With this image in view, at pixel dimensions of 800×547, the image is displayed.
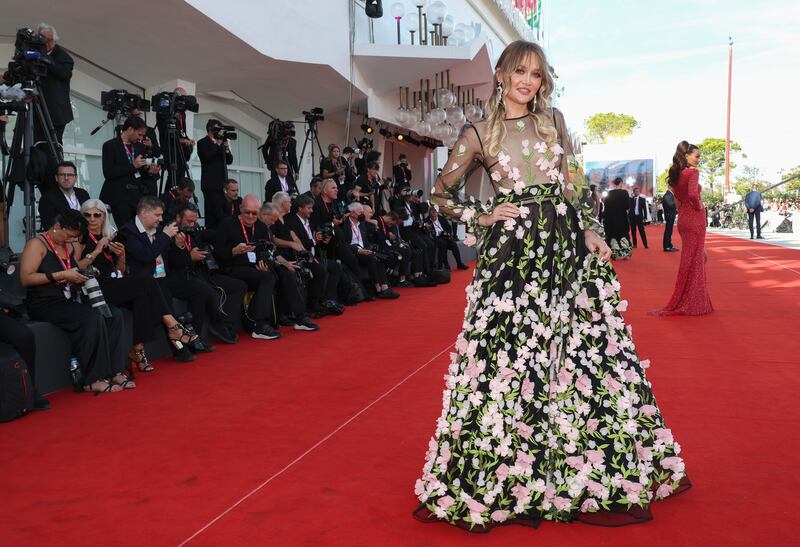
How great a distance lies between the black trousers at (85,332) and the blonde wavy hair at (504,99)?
3220 mm

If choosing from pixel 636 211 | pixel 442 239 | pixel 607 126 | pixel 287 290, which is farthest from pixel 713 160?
pixel 287 290

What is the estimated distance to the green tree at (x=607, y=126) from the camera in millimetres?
75812

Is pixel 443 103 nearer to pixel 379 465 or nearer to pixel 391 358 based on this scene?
pixel 391 358

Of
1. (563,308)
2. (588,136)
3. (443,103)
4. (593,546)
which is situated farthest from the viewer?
(588,136)

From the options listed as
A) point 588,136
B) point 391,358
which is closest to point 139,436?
point 391,358

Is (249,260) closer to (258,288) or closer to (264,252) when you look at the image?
(264,252)

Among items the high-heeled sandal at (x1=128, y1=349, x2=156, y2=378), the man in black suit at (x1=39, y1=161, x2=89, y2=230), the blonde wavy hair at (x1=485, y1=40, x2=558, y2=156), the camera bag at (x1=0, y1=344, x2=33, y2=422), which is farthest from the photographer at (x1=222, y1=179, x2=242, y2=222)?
the blonde wavy hair at (x1=485, y1=40, x2=558, y2=156)

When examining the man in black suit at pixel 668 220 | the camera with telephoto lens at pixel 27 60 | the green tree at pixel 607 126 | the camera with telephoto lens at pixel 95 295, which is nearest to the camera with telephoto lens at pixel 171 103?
the camera with telephoto lens at pixel 27 60

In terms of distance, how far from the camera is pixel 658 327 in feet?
21.9

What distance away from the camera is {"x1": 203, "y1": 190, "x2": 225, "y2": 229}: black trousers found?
8.12 metres

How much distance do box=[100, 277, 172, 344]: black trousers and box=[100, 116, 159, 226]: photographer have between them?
1310 millimetres

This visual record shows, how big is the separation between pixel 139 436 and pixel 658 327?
4.53 metres

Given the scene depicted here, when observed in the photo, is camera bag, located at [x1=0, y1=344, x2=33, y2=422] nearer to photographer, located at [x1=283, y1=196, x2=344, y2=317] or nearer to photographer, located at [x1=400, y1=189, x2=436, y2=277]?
photographer, located at [x1=283, y1=196, x2=344, y2=317]

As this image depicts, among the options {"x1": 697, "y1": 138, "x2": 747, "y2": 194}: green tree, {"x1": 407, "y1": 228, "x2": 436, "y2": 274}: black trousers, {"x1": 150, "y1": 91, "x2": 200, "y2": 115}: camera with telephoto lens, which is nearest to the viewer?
{"x1": 150, "y1": 91, "x2": 200, "y2": 115}: camera with telephoto lens
